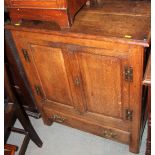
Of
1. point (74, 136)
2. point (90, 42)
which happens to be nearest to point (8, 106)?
point (74, 136)

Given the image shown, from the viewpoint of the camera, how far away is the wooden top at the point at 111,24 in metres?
1.19

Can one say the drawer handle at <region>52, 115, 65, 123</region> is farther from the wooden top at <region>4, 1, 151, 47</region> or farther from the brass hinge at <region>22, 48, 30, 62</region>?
the wooden top at <region>4, 1, 151, 47</region>

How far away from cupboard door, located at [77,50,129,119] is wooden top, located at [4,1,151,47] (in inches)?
5.2

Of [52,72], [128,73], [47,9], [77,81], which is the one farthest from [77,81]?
[47,9]

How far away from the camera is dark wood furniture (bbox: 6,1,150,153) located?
125 centimetres

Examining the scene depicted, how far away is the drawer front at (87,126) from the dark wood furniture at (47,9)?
30.8 inches

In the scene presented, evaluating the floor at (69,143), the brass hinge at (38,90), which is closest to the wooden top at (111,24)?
the brass hinge at (38,90)

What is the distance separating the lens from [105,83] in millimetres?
1469

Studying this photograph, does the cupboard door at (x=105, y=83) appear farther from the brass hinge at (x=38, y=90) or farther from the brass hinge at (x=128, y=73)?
the brass hinge at (x=38, y=90)

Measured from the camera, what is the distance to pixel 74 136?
79.4 inches

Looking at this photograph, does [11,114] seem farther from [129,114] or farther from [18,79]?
[129,114]

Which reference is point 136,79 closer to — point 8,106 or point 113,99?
point 113,99
